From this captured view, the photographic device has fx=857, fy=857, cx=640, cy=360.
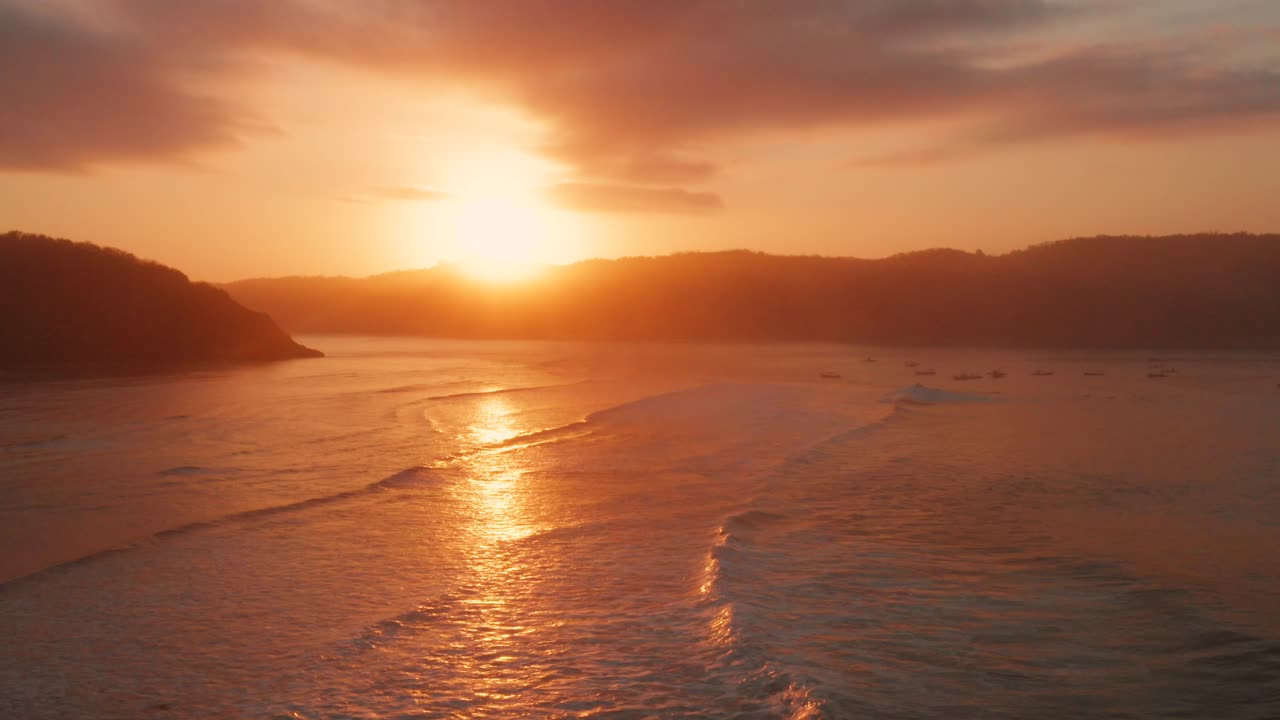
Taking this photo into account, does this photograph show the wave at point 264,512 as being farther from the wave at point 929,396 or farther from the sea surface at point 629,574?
the wave at point 929,396

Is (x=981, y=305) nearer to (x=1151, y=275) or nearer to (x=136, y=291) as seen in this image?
(x=1151, y=275)

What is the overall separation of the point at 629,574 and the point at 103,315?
144 feet

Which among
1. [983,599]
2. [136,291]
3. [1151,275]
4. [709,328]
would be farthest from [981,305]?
[983,599]

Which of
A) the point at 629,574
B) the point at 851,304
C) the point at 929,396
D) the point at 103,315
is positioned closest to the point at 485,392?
the point at 929,396

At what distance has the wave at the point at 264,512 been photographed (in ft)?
28.5

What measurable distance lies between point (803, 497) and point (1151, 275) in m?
136

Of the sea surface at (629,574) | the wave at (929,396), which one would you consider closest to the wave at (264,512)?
the sea surface at (629,574)

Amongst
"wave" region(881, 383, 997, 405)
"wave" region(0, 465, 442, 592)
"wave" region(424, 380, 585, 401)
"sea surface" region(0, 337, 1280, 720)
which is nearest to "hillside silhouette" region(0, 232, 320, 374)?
"wave" region(424, 380, 585, 401)

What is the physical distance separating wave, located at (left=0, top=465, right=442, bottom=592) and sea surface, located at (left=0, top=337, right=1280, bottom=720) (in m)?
0.07

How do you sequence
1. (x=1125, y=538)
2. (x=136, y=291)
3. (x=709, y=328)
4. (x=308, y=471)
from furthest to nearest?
(x=709, y=328), (x=136, y=291), (x=308, y=471), (x=1125, y=538)

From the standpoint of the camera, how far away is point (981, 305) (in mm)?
130875

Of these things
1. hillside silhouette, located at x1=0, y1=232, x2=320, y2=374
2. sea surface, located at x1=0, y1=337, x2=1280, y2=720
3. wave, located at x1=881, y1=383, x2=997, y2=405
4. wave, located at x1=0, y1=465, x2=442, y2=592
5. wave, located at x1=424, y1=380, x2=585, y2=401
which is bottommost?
wave, located at x1=881, y1=383, x2=997, y2=405

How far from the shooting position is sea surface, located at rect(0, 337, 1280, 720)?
236 inches

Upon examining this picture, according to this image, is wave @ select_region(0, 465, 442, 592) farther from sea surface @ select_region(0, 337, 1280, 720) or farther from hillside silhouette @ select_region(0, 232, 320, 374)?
hillside silhouette @ select_region(0, 232, 320, 374)
